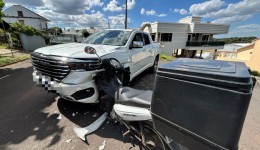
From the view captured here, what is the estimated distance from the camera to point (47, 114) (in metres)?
3.04

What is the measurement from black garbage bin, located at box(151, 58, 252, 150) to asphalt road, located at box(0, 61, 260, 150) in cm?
126

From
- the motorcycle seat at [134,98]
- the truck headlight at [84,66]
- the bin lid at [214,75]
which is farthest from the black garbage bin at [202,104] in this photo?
the truck headlight at [84,66]

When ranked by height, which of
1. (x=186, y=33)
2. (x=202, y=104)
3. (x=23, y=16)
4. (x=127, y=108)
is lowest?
(x=127, y=108)

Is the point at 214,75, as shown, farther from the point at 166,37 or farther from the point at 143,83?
the point at 166,37

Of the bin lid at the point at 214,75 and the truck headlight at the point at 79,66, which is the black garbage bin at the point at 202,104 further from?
the truck headlight at the point at 79,66

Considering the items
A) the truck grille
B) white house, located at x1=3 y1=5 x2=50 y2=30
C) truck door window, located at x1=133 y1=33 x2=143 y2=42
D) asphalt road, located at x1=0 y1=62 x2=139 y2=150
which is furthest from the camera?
white house, located at x1=3 y1=5 x2=50 y2=30

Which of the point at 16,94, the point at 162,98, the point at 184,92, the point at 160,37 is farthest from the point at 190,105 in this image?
the point at 160,37

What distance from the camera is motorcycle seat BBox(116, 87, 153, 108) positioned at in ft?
5.70

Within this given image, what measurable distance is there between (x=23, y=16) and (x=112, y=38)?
41414mm

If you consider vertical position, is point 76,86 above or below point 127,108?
above

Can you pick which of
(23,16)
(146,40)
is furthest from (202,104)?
(23,16)

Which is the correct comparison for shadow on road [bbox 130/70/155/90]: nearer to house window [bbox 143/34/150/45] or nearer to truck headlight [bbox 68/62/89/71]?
house window [bbox 143/34/150/45]

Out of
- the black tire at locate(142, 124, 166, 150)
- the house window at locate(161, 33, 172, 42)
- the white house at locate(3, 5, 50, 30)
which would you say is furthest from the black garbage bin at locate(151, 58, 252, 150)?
the white house at locate(3, 5, 50, 30)

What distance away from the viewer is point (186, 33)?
23.7 m
